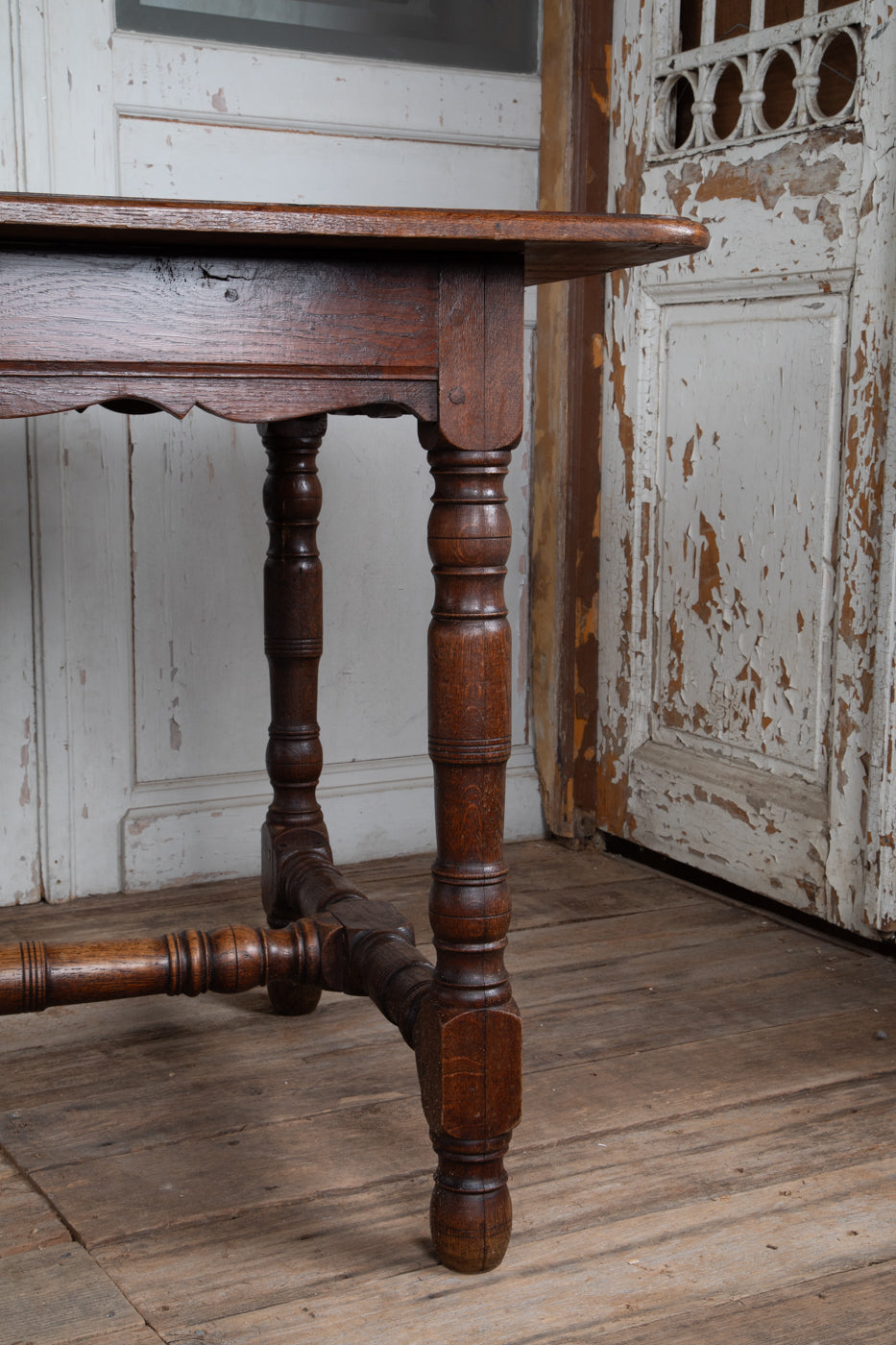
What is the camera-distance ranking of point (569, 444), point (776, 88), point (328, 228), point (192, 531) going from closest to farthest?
point (328, 228)
point (776, 88)
point (192, 531)
point (569, 444)

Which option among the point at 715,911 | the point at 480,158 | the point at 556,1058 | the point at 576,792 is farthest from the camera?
the point at 576,792

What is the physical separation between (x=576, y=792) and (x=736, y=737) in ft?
1.34

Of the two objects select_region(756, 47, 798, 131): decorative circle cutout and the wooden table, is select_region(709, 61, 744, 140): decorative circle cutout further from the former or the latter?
the wooden table

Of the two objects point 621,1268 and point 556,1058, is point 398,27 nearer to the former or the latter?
point 556,1058

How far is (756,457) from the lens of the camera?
2.08 meters

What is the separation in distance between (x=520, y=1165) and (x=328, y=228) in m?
0.88

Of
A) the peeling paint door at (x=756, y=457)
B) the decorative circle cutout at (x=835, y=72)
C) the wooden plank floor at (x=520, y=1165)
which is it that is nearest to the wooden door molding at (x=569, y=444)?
the peeling paint door at (x=756, y=457)

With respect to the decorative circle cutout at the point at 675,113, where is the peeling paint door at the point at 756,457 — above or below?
below

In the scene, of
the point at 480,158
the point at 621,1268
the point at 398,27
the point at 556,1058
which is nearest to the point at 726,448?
the point at 480,158

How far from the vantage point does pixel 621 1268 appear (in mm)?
1153

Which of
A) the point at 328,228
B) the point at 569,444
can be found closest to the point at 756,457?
the point at 569,444

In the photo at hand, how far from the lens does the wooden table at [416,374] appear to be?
1023mm

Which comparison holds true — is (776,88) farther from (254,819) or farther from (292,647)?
(254,819)

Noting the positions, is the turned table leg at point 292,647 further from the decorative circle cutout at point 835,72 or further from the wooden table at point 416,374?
the decorative circle cutout at point 835,72
